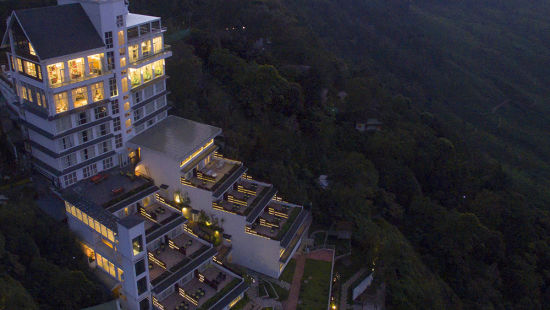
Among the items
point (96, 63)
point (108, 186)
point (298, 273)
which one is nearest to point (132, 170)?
point (108, 186)

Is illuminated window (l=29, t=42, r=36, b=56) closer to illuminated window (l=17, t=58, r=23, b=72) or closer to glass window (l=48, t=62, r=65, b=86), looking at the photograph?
glass window (l=48, t=62, r=65, b=86)

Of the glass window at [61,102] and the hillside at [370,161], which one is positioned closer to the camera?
the glass window at [61,102]

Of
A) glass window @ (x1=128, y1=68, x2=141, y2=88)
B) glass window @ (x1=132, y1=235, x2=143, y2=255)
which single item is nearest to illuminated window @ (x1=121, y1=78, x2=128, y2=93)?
glass window @ (x1=128, y1=68, x2=141, y2=88)

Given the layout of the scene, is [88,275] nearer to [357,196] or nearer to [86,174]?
[86,174]

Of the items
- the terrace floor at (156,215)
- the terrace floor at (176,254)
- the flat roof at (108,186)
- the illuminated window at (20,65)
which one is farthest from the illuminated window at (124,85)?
the terrace floor at (176,254)

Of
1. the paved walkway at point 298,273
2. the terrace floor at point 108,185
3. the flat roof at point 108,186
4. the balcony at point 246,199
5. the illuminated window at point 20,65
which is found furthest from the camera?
the balcony at point 246,199

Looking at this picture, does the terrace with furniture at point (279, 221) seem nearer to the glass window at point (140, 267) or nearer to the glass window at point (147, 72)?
the glass window at point (140, 267)

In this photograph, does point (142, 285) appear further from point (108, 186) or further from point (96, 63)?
point (96, 63)
